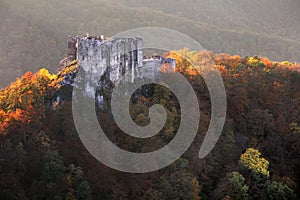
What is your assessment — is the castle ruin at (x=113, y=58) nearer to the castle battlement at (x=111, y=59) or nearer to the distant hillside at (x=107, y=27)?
the castle battlement at (x=111, y=59)

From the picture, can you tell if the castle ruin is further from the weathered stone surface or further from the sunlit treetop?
the sunlit treetop

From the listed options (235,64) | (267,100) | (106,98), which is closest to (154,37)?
(235,64)

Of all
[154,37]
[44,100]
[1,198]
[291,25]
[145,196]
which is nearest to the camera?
[1,198]

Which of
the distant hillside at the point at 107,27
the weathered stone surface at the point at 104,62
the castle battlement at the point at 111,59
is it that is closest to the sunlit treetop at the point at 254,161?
the castle battlement at the point at 111,59

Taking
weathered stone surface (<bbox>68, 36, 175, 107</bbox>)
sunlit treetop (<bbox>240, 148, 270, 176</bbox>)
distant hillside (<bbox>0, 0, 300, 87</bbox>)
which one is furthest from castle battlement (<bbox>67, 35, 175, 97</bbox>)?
distant hillside (<bbox>0, 0, 300, 87</bbox>)

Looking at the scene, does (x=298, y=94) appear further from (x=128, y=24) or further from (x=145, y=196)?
(x=128, y=24)

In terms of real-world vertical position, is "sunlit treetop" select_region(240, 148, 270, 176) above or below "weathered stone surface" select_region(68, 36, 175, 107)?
below

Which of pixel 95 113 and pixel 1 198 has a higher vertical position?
pixel 95 113

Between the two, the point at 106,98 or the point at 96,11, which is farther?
the point at 96,11

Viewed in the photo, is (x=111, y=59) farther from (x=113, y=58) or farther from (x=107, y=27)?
(x=107, y=27)
